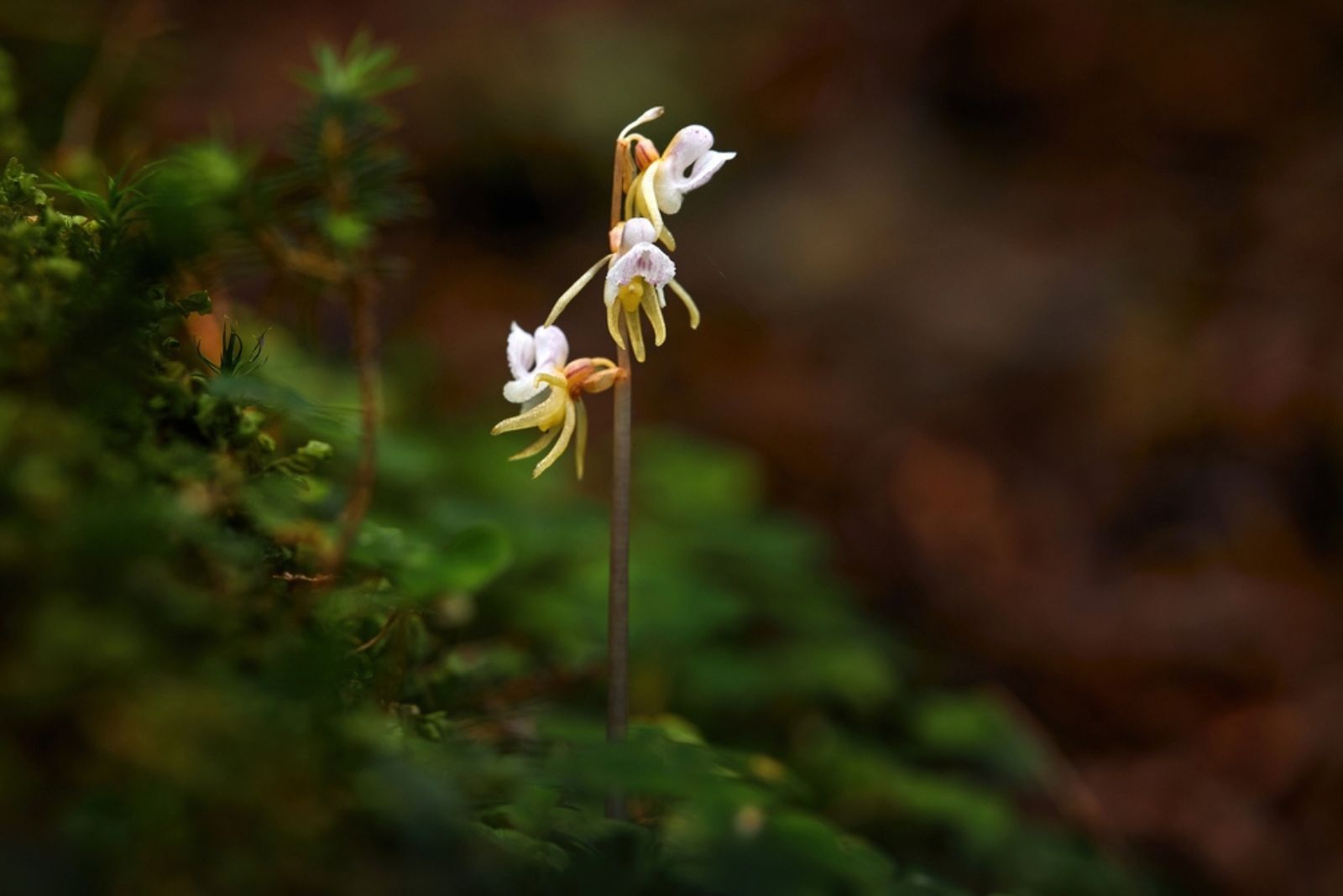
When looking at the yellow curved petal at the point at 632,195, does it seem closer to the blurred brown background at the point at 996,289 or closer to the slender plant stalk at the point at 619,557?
the slender plant stalk at the point at 619,557

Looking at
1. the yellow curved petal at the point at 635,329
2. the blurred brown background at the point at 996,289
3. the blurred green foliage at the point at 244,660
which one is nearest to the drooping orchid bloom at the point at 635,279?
the yellow curved petal at the point at 635,329

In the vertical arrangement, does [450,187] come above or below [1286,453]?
above

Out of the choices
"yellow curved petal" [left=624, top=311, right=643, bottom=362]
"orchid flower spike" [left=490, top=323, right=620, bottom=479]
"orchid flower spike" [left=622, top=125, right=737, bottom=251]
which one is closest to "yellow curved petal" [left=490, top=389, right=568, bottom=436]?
"orchid flower spike" [left=490, top=323, right=620, bottom=479]

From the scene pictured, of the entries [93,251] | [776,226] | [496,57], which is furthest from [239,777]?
[496,57]

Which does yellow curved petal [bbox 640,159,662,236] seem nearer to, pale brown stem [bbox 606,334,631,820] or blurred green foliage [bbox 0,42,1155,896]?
pale brown stem [bbox 606,334,631,820]

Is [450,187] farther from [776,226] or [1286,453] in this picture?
[1286,453]
